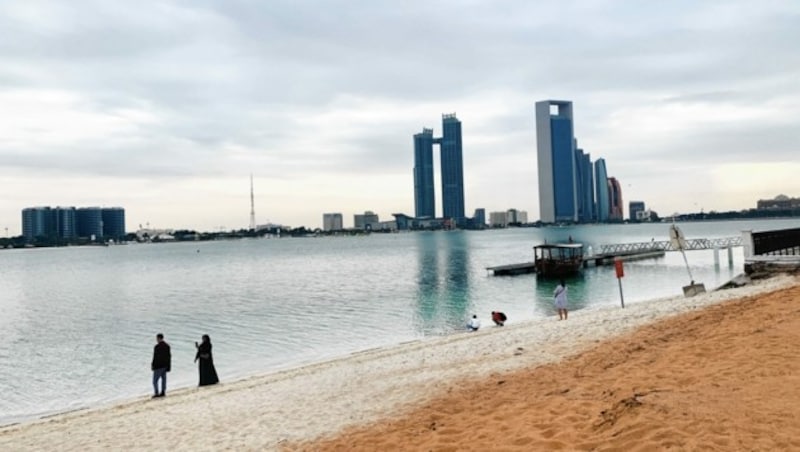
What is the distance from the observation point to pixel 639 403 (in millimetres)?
7344

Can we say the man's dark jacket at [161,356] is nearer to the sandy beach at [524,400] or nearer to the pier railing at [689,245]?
the sandy beach at [524,400]

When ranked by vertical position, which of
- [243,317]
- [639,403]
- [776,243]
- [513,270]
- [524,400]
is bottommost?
[243,317]

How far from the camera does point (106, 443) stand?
12.0 metres

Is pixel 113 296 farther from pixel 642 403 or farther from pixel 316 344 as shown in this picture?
pixel 642 403

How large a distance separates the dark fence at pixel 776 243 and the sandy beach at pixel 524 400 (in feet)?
52.7

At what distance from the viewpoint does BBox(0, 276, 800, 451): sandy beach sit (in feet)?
22.2

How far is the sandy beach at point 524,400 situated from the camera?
676 cm

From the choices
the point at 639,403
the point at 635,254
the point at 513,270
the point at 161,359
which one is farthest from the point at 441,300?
the point at 635,254

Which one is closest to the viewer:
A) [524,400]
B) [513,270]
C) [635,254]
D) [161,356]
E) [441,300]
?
[524,400]

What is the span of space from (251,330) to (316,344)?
7129 millimetres

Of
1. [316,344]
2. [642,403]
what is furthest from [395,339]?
[642,403]

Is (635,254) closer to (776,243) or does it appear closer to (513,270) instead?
(513,270)

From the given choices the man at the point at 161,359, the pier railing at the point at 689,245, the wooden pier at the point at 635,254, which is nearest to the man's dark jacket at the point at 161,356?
the man at the point at 161,359

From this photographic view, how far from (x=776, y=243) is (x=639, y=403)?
31357 millimetres
